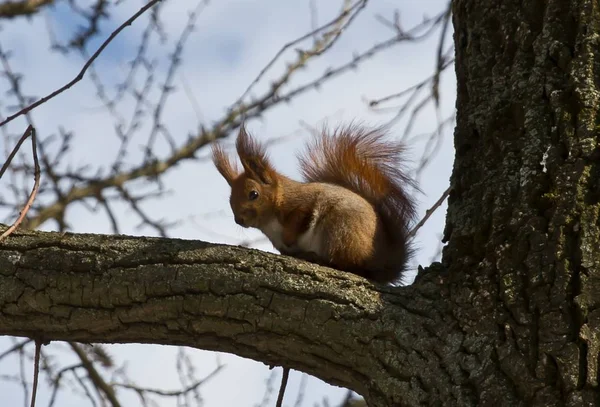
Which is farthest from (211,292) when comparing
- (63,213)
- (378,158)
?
(63,213)

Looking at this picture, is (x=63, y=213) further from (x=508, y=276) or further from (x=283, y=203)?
(x=508, y=276)

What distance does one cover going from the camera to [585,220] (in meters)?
1.58

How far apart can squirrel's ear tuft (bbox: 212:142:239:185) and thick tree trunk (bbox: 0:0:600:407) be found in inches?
43.0

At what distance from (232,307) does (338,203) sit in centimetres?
70

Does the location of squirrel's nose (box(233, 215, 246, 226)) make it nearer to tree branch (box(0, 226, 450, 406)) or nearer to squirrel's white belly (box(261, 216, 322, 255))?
squirrel's white belly (box(261, 216, 322, 255))

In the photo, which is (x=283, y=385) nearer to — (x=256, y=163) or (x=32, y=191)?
(x=32, y=191)

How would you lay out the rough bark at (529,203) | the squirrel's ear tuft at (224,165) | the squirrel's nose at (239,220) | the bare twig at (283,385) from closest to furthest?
the rough bark at (529,203), the bare twig at (283,385), the squirrel's nose at (239,220), the squirrel's ear tuft at (224,165)

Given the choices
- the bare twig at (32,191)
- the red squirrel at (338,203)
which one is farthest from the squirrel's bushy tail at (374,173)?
the bare twig at (32,191)

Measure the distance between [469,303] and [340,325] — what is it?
25cm

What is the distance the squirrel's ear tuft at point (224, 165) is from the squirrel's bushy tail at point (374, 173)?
406 millimetres

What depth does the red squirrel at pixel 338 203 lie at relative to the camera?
Answer: 2.25 meters

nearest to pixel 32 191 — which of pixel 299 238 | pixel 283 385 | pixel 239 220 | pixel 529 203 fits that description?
pixel 283 385

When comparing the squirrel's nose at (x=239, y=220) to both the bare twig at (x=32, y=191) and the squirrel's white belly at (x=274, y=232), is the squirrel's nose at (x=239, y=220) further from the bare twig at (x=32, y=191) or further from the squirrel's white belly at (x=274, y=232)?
the bare twig at (x=32, y=191)

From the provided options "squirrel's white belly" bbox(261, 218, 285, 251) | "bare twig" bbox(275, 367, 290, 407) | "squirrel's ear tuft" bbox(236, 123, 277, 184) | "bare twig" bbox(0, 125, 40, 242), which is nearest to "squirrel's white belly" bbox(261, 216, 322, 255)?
"squirrel's white belly" bbox(261, 218, 285, 251)
